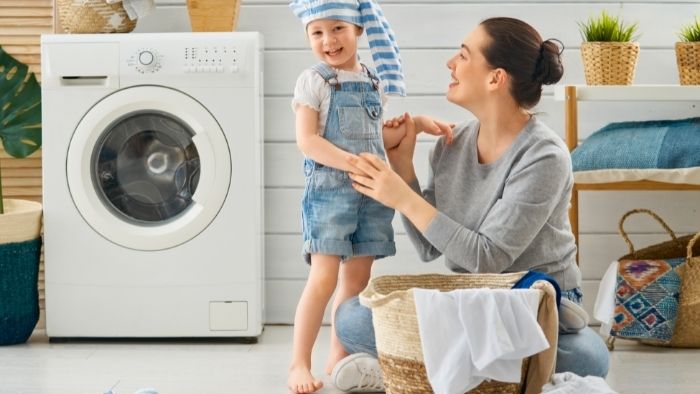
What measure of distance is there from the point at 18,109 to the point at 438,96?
1.26 metres

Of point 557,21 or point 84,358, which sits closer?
point 84,358

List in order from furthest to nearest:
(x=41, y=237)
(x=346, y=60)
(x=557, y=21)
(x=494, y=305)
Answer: (x=557, y=21) → (x=41, y=237) → (x=346, y=60) → (x=494, y=305)

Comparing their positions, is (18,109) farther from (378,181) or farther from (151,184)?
(378,181)

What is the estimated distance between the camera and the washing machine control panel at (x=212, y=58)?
2.83m

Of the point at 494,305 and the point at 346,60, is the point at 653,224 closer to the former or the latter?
the point at 346,60

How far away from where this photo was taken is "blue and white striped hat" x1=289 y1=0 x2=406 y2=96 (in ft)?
7.34

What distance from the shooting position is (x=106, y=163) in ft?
9.47

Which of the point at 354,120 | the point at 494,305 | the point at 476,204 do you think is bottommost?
the point at 494,305

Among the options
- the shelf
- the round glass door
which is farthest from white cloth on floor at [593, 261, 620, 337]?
the round glass door

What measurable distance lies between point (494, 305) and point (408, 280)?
1.14 feet

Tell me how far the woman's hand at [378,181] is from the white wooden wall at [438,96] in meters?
1.06

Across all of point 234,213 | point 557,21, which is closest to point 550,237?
point 234,213

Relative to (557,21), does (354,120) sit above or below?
below

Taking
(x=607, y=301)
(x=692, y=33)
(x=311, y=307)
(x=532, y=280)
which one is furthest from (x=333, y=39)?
(x=692, y=33)
